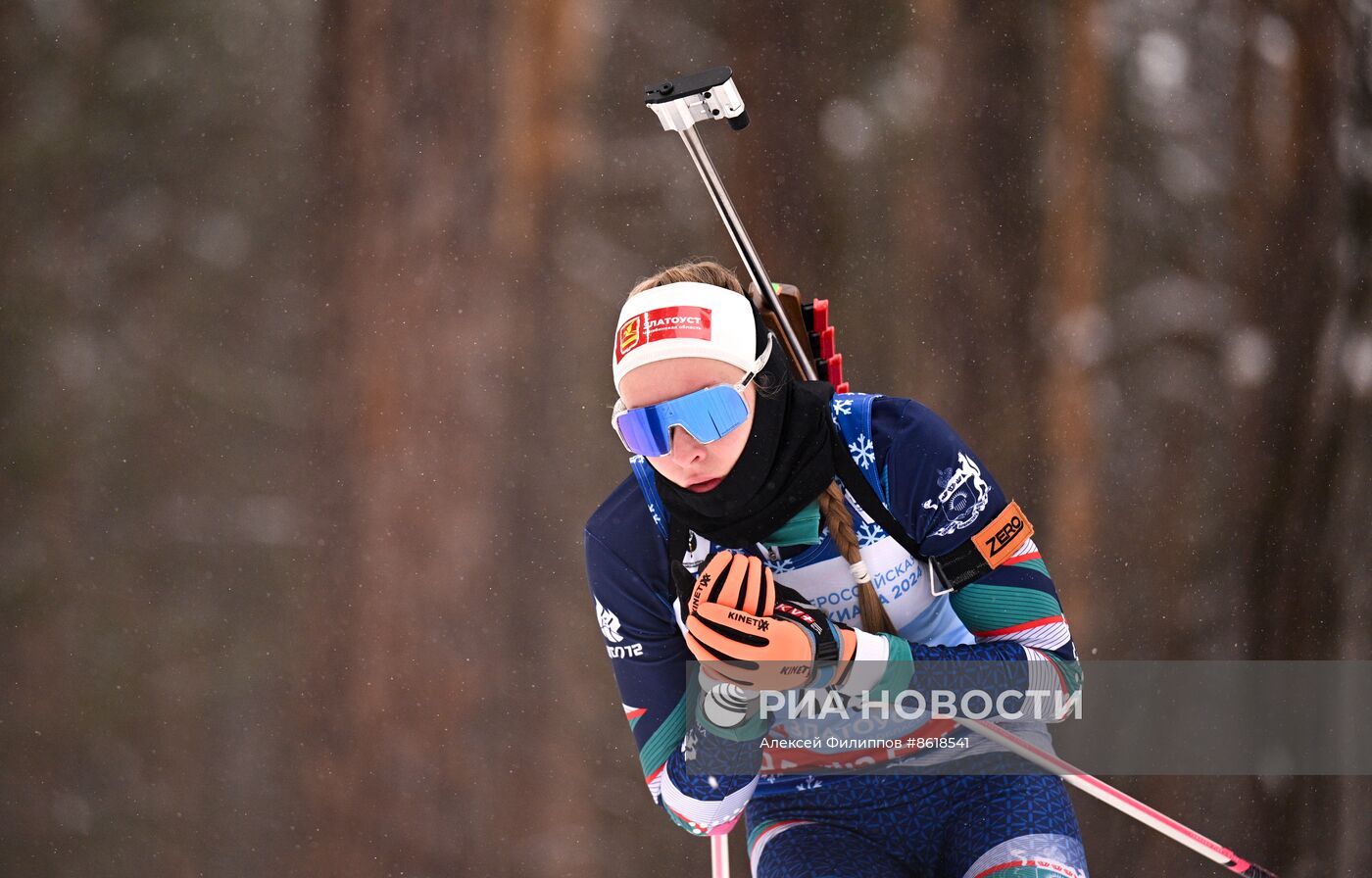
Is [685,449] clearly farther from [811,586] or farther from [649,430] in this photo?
[811,586]

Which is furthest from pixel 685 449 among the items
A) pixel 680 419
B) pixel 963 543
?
pixel 963 543

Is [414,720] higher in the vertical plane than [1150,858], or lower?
higher

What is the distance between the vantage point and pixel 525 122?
290 cm

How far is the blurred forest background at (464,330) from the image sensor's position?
290cm

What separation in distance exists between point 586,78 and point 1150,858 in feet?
7.94

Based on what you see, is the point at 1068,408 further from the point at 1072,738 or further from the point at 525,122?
the point at 525,122

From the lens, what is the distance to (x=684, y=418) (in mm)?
1546

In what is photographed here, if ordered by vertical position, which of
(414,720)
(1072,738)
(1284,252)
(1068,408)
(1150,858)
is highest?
(1284,252)

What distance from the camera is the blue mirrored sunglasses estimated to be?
5.07 feet

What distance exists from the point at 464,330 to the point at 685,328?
4.70 ft

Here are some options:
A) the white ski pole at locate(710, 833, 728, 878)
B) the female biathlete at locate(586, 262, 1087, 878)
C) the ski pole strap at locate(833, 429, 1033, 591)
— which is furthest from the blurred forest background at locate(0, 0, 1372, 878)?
the ski pole strap at locate(833, 429, 1033, 591)

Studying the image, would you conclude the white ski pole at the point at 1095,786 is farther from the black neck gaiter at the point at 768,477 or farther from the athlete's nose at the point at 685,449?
the athlete's nose at the point at 685,449

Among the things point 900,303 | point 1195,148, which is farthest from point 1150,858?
point 1195,148

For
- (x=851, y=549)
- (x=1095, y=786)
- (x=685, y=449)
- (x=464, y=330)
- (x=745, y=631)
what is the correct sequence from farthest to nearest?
(x=464, y=330) < (x=1095, y=786) < (x=851, y=549) < (x=685, y=449) < (x=745, y=631)
